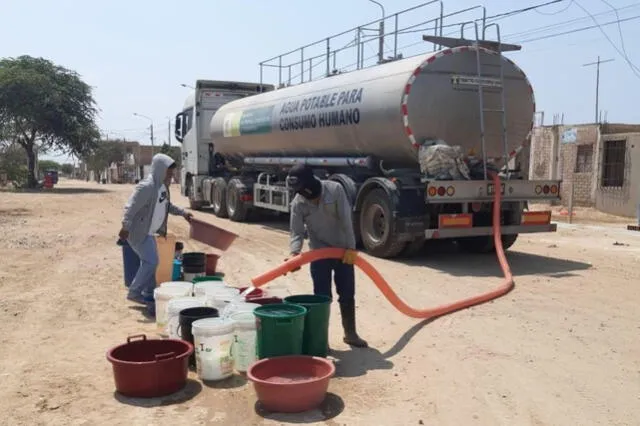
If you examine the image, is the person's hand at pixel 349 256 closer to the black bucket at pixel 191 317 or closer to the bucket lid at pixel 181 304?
the black bucket at pixel 191 317

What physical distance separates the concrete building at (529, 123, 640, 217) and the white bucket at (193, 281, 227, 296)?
16.3 meters

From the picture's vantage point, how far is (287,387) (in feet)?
12.7

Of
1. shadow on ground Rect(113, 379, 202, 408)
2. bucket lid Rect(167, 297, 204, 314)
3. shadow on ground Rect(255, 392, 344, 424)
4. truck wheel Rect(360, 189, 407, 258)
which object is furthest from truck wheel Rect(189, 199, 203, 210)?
shadow on ground Rect(255, 392, 344, 424)

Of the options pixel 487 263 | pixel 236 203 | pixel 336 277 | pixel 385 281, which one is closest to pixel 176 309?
pixel 336 277

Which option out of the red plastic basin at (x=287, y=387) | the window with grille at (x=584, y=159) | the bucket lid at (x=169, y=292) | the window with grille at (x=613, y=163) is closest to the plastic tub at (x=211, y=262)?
the bucket lid at (x=169, y=292)

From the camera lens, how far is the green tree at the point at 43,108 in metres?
34.5

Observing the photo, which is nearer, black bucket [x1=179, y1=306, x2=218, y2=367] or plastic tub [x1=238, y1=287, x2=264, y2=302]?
black bucket [x1=179, y1=306, x2=218, y2=367]

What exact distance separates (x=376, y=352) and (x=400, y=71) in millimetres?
5575

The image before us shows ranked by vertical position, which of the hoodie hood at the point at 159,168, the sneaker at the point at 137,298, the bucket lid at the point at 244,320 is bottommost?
the sneaker at the point at 137,298

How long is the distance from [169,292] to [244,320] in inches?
46.9

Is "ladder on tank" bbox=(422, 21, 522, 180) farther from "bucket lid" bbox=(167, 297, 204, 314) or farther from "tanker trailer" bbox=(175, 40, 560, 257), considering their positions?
"bucket lid" bbox=(167, 297, 204, 314)

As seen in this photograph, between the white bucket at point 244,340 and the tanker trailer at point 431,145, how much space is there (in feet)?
15.9

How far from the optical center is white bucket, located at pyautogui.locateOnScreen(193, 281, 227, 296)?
556 cm

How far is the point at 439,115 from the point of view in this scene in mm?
9422
